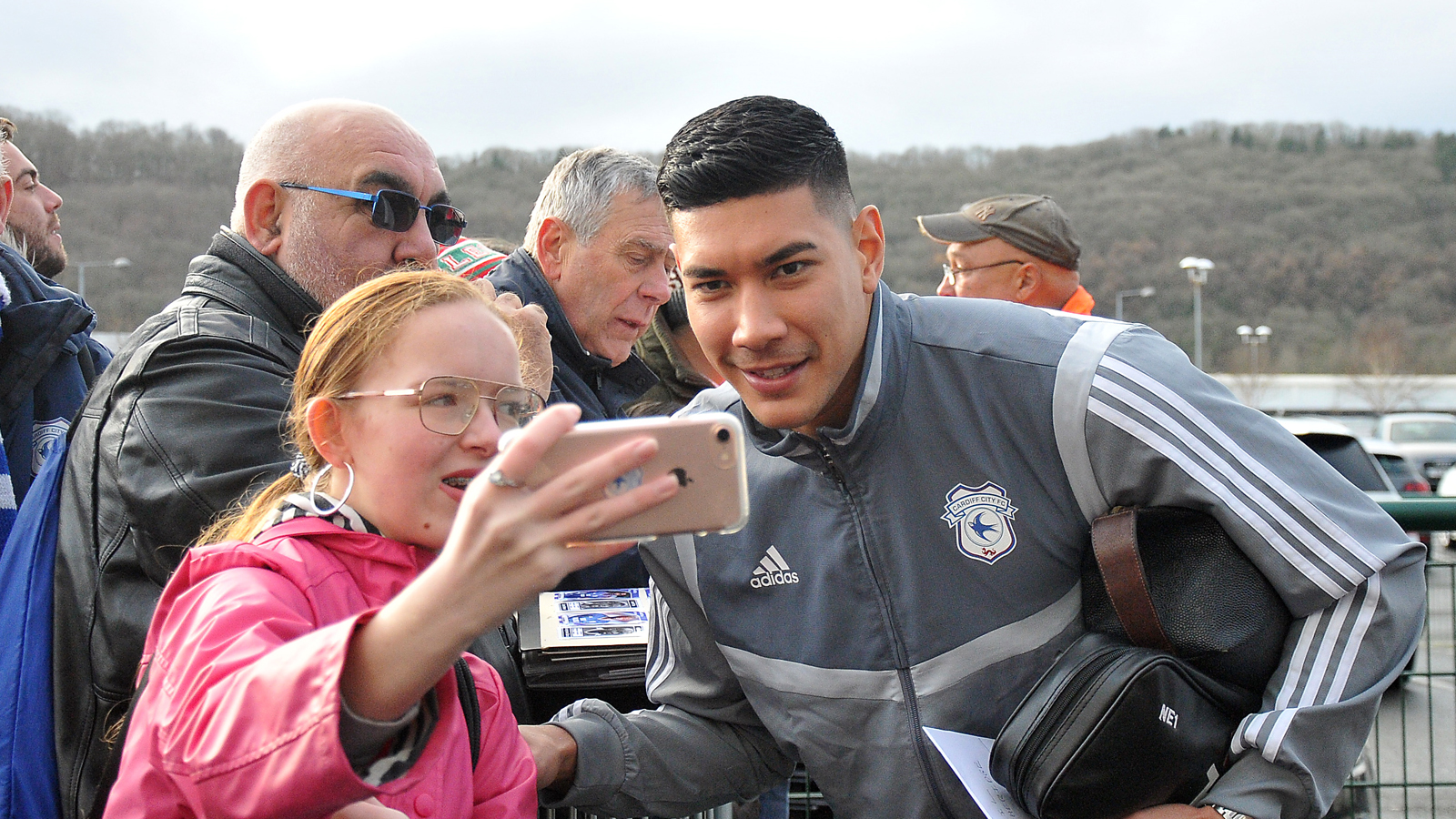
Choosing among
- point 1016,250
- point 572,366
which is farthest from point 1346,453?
point 572,366

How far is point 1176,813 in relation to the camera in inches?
82.1

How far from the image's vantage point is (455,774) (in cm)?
176

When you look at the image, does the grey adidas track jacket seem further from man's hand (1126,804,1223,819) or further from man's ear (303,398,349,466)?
man's ear (303,398,349,466)

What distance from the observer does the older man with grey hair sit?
426cm

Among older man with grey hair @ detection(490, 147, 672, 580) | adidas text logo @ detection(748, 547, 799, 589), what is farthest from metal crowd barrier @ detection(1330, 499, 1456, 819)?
older man with grey hair @ detection(490, 147, 672, 580)

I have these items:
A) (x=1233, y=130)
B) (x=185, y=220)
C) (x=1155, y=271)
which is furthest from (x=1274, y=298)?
(x=185, y=220)

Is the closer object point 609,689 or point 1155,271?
point 609,689

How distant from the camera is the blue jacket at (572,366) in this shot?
3.94 metres

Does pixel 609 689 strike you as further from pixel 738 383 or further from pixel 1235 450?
pixel 1235 450

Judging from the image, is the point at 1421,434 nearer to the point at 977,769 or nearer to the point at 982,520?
the point at 982,520

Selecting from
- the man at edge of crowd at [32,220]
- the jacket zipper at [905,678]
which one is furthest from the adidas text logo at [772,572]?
the man at edge of crowd at [32,220]

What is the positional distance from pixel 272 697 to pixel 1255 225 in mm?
86357

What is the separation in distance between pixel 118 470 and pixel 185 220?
3629 centimetres

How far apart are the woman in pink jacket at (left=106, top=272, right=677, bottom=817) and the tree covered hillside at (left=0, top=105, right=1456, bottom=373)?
42.5 metres
